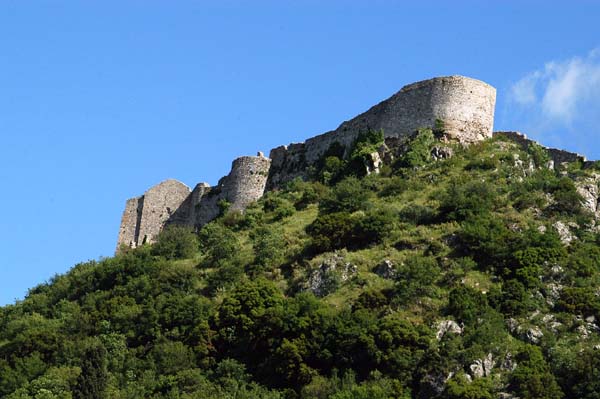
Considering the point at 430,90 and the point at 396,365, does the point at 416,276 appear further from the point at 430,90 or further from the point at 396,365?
the point at 430,90

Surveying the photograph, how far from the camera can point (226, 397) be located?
165 ft

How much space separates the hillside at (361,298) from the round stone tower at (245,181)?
3490mm

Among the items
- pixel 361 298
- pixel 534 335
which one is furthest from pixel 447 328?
pixel 361 298

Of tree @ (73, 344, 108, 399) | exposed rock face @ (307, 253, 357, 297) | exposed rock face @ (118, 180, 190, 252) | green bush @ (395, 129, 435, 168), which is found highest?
green bush @ (395, 129, 435, 168)

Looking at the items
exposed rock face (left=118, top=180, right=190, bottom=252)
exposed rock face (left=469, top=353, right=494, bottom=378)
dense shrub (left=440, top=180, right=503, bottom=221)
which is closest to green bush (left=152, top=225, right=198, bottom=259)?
exposed rock face (left=118, top=180, right=190, bottom=252)

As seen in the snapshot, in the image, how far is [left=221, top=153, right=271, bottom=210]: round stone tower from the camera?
231 ft

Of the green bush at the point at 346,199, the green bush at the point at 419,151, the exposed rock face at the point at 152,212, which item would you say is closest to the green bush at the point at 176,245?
the green bush at the point at 346,199

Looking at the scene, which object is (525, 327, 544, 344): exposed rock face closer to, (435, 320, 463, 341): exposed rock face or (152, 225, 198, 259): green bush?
(435, 320, 463, 341): exposed rock face

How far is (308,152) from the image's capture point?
70.8m

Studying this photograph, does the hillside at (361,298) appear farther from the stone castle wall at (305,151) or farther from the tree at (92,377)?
the stone castle wall at (305,151)

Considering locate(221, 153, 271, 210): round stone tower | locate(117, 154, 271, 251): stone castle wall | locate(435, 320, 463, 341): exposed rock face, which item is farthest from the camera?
locate(117, 154, 271, 251): stone castle wall

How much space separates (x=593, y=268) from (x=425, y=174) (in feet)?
38.8

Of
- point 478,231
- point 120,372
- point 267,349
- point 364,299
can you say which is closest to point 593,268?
point 478,231

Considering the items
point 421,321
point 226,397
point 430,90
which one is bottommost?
point 226,397
